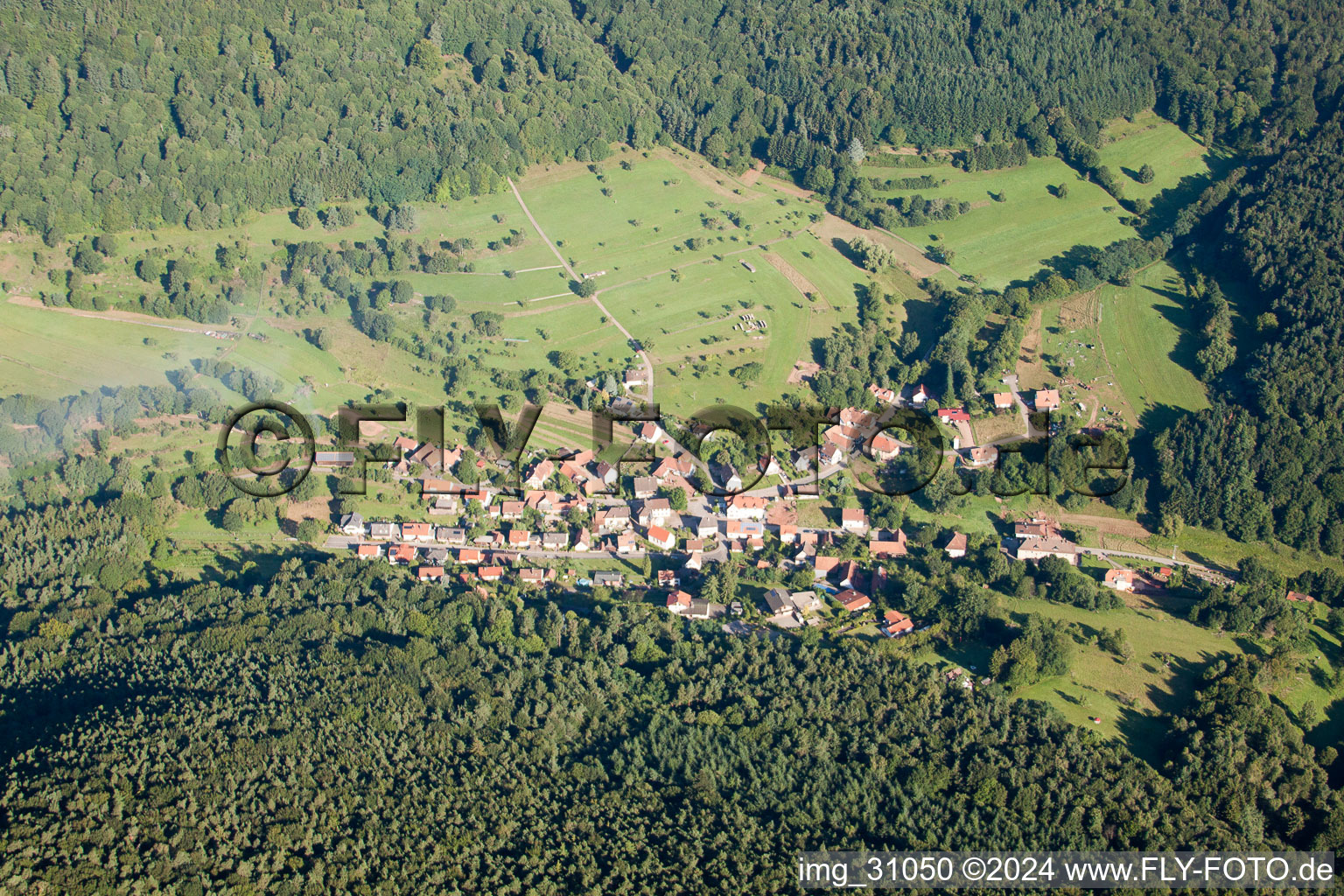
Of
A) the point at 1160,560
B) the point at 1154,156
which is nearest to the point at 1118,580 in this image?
the point at 1160,560

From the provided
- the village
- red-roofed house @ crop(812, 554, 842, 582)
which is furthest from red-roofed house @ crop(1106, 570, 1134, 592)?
red-roofed house @ crop(812, 554, 842, 582)

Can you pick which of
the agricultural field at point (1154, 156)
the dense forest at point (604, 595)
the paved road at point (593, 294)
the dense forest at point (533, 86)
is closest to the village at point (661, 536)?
the dense forest at point (604, 595)

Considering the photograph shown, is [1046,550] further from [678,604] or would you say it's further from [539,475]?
[539,475]

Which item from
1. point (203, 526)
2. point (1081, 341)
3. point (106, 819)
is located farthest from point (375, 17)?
point (106, 819)

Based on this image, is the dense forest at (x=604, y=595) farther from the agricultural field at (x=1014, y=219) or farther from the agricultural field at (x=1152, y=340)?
the agricultural field at (x=1014, y=219)

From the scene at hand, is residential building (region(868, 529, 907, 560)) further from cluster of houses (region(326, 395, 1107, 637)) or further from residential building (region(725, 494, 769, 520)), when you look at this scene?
residential building (region(725, 494, 769, 520))

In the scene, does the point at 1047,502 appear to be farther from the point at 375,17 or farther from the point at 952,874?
the point at 375,17
